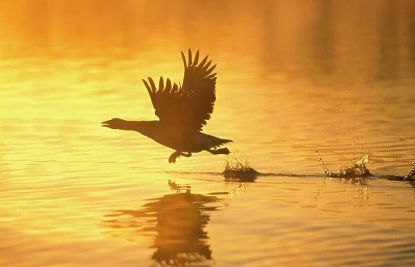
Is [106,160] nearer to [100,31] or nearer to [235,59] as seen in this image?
[235,59]

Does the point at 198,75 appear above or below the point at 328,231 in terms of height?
above

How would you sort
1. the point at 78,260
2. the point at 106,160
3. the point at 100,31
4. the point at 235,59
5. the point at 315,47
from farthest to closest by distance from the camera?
the point at 100,31
the point at 315,47
the point at 235,59
the point at 106,160
the point at 78,260

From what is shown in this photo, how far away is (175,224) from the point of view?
1734 centimetres

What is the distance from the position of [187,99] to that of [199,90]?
3.14 feet

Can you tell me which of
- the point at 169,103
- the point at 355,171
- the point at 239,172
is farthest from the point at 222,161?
the point at 355,171

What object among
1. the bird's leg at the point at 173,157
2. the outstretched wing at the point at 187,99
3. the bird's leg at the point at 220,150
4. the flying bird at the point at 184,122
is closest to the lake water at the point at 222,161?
the bird's leg at the point at 173,157

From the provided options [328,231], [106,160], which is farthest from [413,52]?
[328,231]

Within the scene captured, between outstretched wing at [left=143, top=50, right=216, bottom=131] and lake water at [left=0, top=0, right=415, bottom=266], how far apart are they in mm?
982

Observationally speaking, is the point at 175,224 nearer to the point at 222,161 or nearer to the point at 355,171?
the point at 355,171

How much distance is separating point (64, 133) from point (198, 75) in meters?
6.20

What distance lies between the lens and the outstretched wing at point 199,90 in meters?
21.0

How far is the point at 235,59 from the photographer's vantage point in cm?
4581

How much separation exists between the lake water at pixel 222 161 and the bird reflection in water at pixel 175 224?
0.09ft

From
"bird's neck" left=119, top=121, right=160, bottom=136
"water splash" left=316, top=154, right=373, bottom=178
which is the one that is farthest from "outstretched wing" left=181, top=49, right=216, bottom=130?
"water splash" left=316, top=154, right=373, bottom=178
